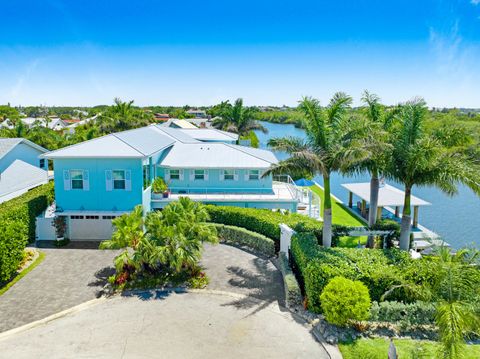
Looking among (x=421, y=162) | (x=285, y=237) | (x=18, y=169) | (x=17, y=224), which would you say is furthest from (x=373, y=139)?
(x=18, y=169)

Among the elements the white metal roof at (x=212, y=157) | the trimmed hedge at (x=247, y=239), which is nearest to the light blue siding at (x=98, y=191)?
the white metal roof at (x=212, y=157)

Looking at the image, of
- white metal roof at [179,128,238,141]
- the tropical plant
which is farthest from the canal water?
the tropical plant

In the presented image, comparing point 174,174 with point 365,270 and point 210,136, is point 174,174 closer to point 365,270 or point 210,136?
point 210,136

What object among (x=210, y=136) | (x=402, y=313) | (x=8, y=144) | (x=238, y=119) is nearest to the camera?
(x=402, y=313)

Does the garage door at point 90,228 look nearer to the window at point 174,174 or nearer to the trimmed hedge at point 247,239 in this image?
the window at point 174,174

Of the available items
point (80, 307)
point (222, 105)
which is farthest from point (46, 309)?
point (222, 105)

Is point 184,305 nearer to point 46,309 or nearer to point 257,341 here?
point 257,341

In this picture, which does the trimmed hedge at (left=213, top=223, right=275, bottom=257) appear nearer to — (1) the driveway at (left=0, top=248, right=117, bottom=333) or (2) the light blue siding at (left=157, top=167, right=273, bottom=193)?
(2) the light blue siding at (left=157, top=167, right=273, bottom=193)
